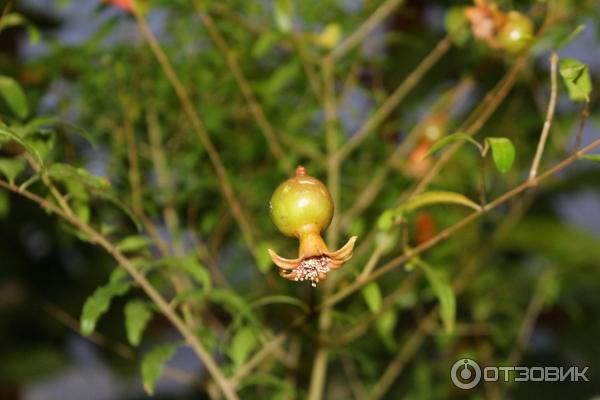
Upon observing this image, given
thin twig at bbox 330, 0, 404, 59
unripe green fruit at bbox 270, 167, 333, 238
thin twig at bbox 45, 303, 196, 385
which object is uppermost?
thin twig at bbox 330, 0, 404, 59

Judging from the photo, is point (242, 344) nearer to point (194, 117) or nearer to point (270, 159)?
point (194, 117)

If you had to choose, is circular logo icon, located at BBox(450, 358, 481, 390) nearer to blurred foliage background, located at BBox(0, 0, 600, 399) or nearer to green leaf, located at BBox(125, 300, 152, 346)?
blurred foliage background, located at BBox(0, 0, 600, 399)

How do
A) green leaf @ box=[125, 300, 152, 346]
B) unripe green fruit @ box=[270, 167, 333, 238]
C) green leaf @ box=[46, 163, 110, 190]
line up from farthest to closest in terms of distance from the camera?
green leaf @ box=[125, 300, 152, 346] < green leaf @ box=[46, 163, 110, 190] < unripe green fruit @ box=[270, 167, 333, 238]

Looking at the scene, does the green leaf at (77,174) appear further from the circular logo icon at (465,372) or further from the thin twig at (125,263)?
the circular logo icon at (465,372)

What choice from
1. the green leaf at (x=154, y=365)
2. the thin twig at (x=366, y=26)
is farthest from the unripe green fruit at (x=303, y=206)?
the thin twig at (x=366, y=26)

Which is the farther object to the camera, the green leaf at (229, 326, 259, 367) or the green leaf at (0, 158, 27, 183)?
the green leaf at (229, 326, 259, 367)

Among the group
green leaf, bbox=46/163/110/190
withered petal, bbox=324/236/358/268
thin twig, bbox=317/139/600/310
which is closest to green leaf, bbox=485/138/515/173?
thin twig, bbox=317/139/600/310

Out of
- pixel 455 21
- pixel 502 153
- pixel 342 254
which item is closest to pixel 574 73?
pixel 502 153
